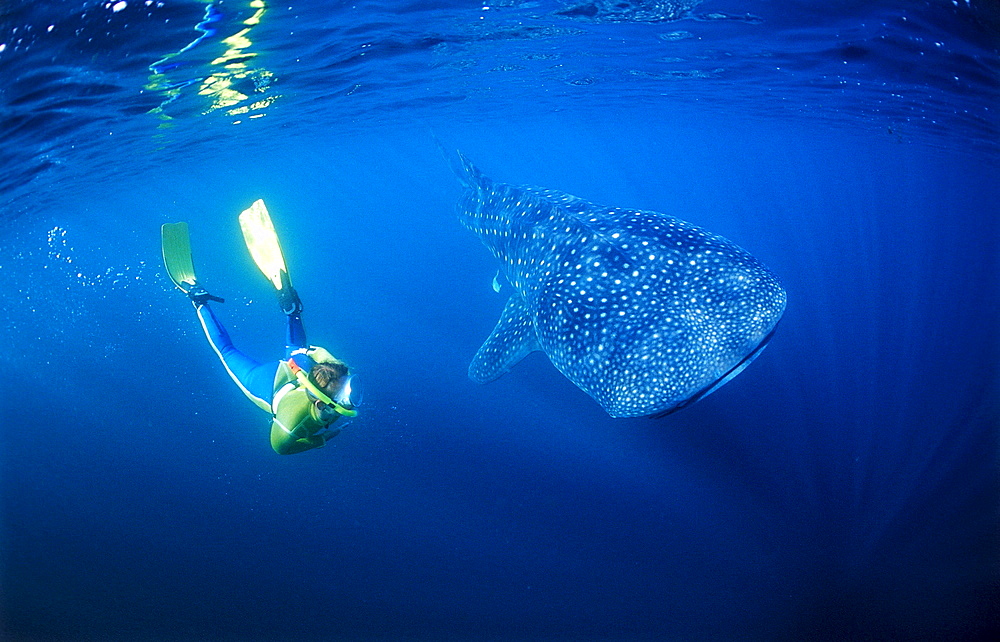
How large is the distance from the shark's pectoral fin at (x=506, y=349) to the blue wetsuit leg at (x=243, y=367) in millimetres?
2841

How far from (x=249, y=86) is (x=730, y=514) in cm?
1471

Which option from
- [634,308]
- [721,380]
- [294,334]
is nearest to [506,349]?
[634,308]

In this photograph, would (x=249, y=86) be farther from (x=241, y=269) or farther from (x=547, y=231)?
(x=241, y=269)

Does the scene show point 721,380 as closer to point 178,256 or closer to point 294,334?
point 294,334

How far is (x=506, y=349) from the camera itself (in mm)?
6215

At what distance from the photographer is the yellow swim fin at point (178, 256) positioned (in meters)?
8.46

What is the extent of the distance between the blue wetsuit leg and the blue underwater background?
3642mm

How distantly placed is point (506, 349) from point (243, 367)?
4221 mm

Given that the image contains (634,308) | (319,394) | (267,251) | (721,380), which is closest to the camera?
(721,380)

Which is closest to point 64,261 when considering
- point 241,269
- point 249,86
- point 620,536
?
point 241,269

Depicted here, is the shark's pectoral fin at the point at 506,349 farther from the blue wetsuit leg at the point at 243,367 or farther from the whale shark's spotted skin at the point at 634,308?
the blue wetsuit leg at the point at 243,367

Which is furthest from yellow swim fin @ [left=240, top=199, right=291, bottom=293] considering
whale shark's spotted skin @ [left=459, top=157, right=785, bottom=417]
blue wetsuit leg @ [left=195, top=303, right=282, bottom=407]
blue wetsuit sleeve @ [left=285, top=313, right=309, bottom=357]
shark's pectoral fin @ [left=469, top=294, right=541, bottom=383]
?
whale shark's spotted skin @ [left=459, top=157, right=785, bottom=417]

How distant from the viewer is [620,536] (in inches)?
289

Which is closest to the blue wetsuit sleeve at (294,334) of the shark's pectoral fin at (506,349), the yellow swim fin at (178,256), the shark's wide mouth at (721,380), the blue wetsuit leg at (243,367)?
the blue wetsuit leg at (243,367)
